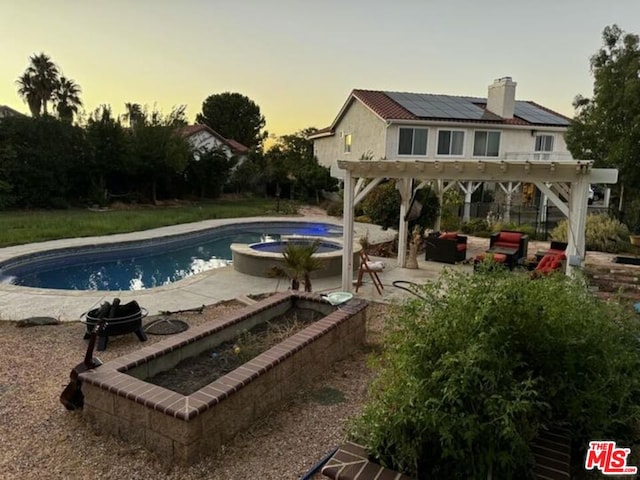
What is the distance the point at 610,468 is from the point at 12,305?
29.9 ft

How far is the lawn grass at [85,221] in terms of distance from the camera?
14.6 meters

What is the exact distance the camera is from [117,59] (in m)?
17.3

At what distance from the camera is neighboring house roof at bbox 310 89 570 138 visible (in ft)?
74.6

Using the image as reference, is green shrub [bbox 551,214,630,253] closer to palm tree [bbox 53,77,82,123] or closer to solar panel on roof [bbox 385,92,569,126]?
solar panel on roof [bbox 385,92,569,126]

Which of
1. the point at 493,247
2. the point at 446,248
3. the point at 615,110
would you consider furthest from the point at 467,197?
the point at 446,248

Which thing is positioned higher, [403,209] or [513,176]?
[513,176]

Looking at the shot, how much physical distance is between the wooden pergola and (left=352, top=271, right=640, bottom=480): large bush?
424cm

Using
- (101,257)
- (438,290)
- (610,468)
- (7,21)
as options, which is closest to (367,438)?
(438,290)

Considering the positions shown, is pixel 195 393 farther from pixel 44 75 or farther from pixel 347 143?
pixel 44 75

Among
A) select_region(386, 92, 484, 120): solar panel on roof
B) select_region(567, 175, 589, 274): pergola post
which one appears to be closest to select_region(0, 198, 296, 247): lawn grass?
select_region(386, 92, 484, 120): solar panel on roof

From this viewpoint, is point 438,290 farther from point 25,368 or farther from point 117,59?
point 117,59

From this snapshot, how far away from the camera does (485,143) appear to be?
77.9 ft

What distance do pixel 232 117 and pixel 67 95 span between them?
19.9 m

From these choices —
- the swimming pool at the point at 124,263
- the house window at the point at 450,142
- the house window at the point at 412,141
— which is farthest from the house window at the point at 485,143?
the swimming pool at the point at 124,263
